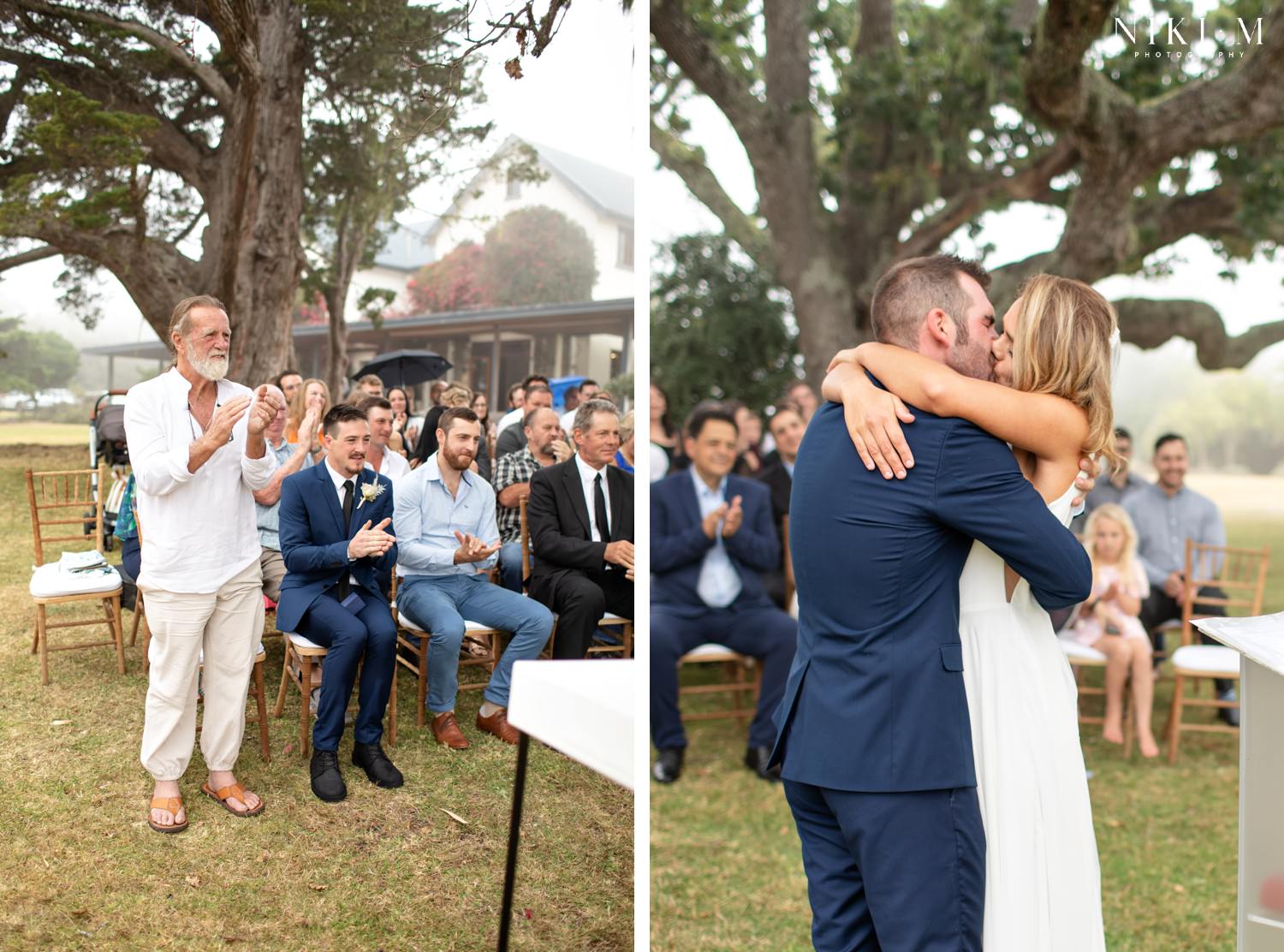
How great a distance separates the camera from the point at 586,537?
8.89ft

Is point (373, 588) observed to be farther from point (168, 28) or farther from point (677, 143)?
point (677, 143)

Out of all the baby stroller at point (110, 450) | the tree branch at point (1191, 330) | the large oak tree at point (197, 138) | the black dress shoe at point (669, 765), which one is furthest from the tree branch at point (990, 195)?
the baby stroller at point (110, 450)

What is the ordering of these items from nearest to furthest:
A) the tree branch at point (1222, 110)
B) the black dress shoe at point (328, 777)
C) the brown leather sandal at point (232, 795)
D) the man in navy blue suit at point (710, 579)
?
the brown leather sandal at point (232, 795)
the black dress shoe at point (328, 777)
the man in navy blue suit at point (710, 579)
the tree branch at point (1222, 110)

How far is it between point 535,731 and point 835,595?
2.30 feet

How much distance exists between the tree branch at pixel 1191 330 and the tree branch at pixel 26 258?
9401 mm

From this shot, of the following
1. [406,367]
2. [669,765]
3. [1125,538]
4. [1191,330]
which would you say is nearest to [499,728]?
[406,367]

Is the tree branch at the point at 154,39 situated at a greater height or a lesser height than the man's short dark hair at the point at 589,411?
greater

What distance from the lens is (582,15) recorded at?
2592 millimetres

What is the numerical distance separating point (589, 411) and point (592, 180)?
0.57 meters

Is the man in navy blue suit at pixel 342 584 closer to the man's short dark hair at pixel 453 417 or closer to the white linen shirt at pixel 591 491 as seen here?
the man's short dark hair at pixel 453 417

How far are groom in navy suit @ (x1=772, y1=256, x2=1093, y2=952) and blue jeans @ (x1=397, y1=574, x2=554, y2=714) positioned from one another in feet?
2.95

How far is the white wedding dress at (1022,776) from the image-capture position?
1936mm

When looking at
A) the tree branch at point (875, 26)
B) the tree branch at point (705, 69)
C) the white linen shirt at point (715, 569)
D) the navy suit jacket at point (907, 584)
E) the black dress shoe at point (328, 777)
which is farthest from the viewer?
the tree branch at point (875, 26)

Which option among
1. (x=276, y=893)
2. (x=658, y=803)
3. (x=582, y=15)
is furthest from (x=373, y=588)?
(x=658, y=803)
